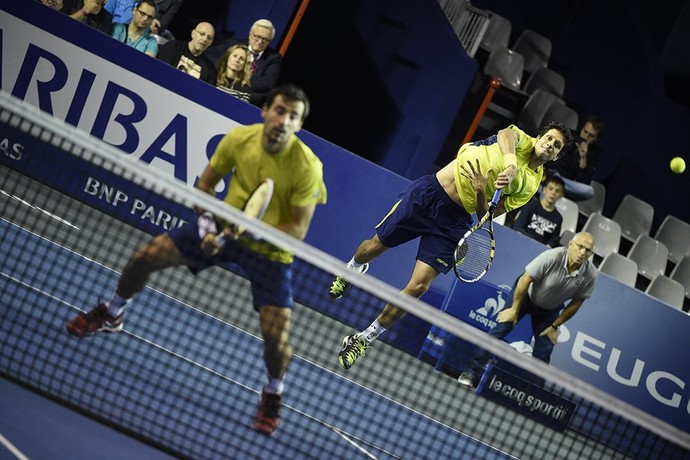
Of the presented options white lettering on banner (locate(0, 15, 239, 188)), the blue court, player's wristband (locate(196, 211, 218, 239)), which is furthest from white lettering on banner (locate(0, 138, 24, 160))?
player's wristband (locate(196, 211, 218, 239))

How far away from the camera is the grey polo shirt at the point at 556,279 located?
8.96m

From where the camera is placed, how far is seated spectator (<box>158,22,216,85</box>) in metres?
9.25

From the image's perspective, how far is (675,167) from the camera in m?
14.4

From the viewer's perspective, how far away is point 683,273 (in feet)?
42.5

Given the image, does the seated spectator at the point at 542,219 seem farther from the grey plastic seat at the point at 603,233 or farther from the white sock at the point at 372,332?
the white sock at the point at 372,332

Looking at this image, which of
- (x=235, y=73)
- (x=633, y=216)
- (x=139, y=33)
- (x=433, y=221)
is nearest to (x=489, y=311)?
(x=433, y=221)

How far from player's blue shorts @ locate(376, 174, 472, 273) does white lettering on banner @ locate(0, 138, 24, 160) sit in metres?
3.44

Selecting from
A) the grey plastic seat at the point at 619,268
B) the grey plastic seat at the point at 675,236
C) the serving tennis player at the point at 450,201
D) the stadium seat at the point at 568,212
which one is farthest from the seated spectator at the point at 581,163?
the serving tennis player at the point at 450,201

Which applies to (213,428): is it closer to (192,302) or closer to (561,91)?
(192,302)

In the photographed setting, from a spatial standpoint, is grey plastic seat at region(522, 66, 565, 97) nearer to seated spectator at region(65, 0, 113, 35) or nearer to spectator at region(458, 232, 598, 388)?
spectator at region(458, 232, 598, 388)

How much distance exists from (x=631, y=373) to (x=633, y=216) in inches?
193

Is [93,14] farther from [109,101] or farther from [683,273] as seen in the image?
[683,273]

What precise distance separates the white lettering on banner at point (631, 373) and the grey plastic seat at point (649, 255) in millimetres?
3512

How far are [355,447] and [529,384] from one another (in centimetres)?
277
